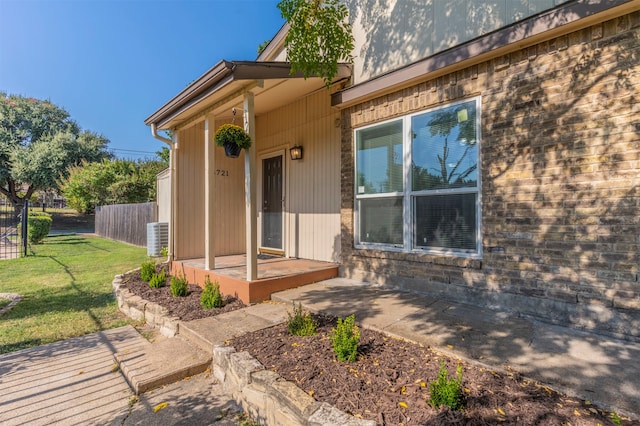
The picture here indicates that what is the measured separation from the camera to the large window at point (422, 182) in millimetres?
3777

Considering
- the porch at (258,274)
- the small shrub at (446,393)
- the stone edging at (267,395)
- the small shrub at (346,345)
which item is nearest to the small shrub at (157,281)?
the porch at (258,274)

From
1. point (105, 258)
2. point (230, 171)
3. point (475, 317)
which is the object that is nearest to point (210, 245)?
point (230, 171)

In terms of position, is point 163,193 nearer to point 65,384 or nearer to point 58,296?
point 58,296

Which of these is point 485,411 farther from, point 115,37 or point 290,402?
point 115,37

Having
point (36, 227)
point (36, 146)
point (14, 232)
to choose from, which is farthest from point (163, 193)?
point (36, 146)

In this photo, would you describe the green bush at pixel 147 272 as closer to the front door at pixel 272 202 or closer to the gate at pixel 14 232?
the front door at pixel 272 202

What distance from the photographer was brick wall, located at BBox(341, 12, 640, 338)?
2738 mm

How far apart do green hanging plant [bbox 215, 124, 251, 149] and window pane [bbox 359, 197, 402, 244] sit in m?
2.00

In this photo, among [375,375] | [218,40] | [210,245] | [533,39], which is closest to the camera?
[375,375]

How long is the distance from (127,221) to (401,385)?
1430 cm

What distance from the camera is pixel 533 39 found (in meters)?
3.21

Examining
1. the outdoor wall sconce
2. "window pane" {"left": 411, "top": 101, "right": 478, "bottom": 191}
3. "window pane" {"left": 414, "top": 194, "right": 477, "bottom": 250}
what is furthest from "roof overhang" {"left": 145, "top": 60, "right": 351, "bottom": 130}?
"window pane" {"left": 414, "top": 194, "right": 477, "bottom": 250}

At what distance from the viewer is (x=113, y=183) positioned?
18703 mm

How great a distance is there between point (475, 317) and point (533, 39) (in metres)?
2.91
